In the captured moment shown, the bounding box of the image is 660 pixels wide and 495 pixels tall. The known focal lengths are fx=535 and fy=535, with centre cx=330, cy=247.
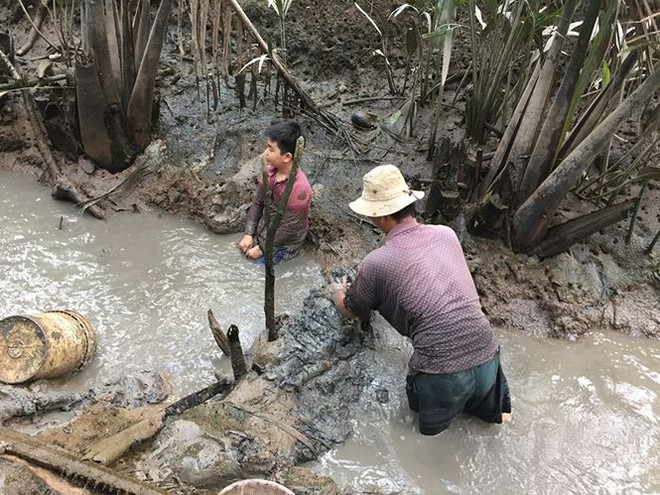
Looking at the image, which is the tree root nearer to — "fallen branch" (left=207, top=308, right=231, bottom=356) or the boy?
"fallen branch" (left=207, top=308, right=231, bottom=356)

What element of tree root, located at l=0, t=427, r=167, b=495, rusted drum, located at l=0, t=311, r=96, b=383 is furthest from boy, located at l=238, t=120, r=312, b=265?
tree root, located at l=0, t=427, r=167, b=495

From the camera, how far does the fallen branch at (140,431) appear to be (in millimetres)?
2275

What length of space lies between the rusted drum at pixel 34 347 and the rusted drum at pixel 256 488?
145 centimetres

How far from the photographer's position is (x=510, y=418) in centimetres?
299

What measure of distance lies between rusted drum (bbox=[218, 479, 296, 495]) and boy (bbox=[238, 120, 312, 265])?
1.88 meters

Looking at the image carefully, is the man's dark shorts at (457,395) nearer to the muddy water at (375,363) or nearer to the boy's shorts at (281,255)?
the muddy water at (375,363)

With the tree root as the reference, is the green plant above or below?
above

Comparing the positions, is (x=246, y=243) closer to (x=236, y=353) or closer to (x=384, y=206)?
(x=236, y=353)

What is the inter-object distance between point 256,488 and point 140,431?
2.63 feet

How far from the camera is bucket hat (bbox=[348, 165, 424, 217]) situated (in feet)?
8.58

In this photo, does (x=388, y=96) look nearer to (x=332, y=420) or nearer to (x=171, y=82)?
(x=171, y=82)

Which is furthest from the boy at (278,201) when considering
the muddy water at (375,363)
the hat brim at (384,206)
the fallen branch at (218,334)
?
the hat brim at (384,206)

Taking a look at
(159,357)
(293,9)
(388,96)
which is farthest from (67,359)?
(293,9)

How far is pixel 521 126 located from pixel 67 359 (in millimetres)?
3335
